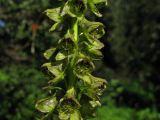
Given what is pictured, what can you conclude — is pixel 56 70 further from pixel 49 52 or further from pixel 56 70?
pixel 49 52

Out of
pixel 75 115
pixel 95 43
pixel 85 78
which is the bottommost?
pixel 75 115

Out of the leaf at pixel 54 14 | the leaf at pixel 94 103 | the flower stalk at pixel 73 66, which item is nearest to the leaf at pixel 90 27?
the flower stalk at pixel 73 66

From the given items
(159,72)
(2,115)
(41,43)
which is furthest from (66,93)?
(159,72)

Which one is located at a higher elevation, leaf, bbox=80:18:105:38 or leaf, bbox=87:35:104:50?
leaf, bbox=80:18:105:38

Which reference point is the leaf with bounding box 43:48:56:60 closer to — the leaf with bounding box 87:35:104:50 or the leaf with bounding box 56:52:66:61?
the leaf with bounding box 56:52:66:61

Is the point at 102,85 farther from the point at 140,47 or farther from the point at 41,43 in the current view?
the point at 140,47

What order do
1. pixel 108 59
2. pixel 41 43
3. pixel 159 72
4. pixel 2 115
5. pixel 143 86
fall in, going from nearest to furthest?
pixel 41 43
pixel 2 115
pixel 143 86
pixel 159 72
pixel 108 59

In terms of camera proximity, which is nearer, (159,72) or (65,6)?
(65,6)

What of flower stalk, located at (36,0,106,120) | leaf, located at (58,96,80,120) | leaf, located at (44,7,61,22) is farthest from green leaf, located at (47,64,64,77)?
leaf, located at (44,7,61,22)

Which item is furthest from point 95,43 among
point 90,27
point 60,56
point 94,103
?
point 94,103

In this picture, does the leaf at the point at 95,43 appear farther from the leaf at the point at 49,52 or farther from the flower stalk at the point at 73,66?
A: the leaf at the point at 49,52

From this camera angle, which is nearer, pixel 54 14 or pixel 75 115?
pixel 75 115
